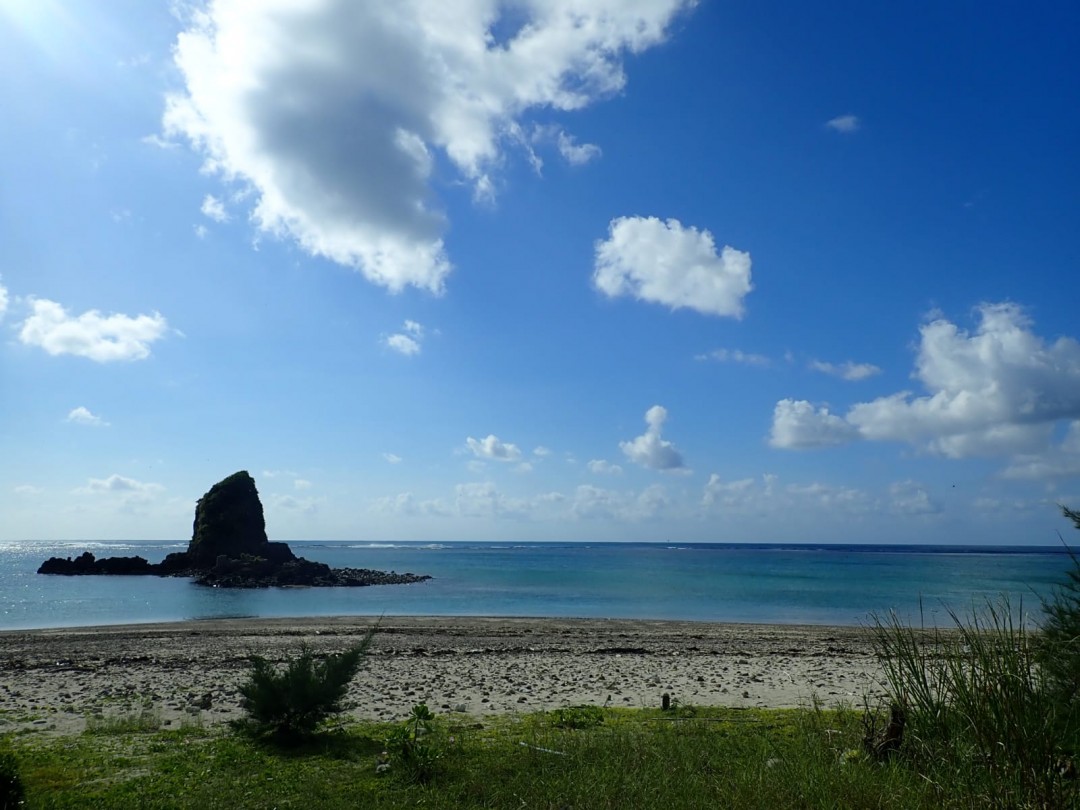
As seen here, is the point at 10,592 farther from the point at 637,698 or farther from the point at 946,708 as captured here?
the point at 946,708

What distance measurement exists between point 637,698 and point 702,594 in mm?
48178

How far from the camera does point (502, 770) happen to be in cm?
895

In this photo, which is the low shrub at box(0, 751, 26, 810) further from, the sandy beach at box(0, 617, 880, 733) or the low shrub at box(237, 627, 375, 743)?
the sandy beach at box(0, 617, 880, 733)

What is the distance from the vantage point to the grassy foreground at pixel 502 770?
7301mm

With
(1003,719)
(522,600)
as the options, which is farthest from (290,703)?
(522,600)

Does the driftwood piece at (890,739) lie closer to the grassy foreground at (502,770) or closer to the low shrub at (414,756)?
the grassy foreground at (502,770)

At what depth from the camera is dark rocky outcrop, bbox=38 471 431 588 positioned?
82188 mm

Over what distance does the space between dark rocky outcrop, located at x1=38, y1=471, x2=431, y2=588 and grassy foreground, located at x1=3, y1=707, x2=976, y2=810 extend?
237 feet

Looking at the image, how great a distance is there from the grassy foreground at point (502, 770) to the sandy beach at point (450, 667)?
1.47 meters

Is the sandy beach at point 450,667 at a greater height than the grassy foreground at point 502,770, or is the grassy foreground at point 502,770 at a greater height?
the grassy foreground at point 502,770

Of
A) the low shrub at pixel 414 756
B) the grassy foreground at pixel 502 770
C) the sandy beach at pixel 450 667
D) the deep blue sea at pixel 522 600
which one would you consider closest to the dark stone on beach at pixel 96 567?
the deep blue sea at pixel 522 600

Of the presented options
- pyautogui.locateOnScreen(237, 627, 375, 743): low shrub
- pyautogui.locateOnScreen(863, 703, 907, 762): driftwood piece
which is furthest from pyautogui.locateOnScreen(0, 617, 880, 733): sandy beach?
pyautogui.locateOnScreen(237, 627, 375, 743): low shrub

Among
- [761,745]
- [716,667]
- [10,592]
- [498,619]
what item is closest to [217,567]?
[10,592]

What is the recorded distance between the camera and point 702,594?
6134 cm
